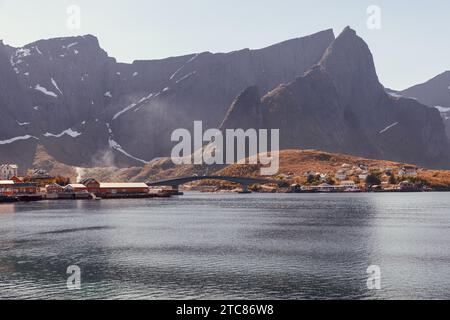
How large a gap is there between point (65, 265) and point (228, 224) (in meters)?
56.3

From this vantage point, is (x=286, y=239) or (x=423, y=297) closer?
(x=423, y=297)

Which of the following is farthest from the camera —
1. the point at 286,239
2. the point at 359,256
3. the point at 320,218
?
the point at 320,218

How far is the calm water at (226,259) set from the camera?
5034cm

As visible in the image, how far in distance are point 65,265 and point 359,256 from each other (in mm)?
37380

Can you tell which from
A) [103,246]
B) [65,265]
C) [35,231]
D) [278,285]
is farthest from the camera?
[35,231]

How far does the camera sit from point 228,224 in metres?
116

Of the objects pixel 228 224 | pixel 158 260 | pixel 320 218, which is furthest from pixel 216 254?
pixel 320 218

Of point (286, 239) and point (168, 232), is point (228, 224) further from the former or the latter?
point (286, 239)

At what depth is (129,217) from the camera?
135500 millimetres

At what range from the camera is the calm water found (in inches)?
1982

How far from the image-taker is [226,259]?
67750 mm
